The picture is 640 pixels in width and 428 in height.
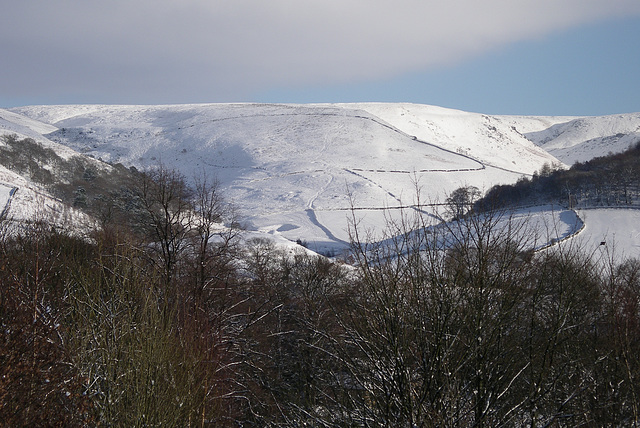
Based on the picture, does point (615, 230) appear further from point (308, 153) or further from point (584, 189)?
point (308, 153)

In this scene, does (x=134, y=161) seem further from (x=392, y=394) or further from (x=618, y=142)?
(x=618, y=142)

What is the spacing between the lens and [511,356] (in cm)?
855

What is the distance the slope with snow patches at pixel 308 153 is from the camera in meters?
87.6

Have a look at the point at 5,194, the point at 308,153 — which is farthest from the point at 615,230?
the point at 308,153

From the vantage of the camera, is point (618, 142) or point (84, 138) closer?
point (84, 138)

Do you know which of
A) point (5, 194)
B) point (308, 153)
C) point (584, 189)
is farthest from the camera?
point (308, 153)

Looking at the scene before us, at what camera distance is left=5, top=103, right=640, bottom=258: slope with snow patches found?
8756cm

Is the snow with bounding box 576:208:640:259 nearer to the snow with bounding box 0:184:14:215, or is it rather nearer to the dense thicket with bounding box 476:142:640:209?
the dense thicket with bounding box 476:142:640:209

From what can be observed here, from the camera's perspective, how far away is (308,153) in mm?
116062

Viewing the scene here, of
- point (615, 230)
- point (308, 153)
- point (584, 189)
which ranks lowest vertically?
point (615, 230)

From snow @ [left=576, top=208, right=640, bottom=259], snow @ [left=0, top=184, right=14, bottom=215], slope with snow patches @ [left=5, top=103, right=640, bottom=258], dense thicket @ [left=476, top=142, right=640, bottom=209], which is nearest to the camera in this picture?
snow @ [left=0, top=184, right=14, bottom=215]

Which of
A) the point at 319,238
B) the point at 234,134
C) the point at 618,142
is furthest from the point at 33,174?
the point at 618,142

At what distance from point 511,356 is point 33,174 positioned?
81046 mm

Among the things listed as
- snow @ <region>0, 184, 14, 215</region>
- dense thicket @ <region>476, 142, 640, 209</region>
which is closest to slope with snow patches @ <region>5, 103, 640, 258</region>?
dense thicket @ <region>476, 142, 640, 209</region>
